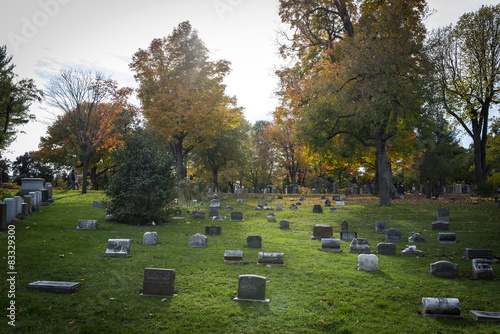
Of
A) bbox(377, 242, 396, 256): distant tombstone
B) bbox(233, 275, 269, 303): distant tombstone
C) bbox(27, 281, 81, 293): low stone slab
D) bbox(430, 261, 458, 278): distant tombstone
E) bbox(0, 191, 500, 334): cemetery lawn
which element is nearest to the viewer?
bbox(0, 191, 500, 334): cemetery lawn

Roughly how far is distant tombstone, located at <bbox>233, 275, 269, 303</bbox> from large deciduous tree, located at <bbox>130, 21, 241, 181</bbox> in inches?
863

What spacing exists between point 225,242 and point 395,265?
5496 millimetres

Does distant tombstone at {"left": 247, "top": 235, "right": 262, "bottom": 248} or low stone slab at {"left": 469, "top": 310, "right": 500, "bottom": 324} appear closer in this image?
low stone slab at {"left": 469, "top": 310, "right": 500, "bottom": 324}

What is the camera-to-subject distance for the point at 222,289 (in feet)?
22.8

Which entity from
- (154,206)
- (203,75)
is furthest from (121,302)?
(203,75)

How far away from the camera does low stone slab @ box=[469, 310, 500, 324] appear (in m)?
5.54

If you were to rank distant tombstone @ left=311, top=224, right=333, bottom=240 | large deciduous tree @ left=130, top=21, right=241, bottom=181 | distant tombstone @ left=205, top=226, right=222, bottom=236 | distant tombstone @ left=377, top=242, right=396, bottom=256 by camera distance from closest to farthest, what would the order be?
distant tombstone @ left=377, top=242, right=396, bottom=256 → distant tombstone @ left=311, top=224, right=333, bottom=240 → distant tombstone @ left=205, top=226, right=222, bottom=236 → large deciduous tree @ left=130, top=21, right=241, bottom=181

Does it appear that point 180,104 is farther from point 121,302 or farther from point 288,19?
point 121,302

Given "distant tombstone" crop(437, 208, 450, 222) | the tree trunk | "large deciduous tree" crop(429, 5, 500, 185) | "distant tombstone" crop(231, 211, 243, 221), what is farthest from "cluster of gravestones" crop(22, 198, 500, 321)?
"large deciduous tree" crop(429, 5, 500, 185)

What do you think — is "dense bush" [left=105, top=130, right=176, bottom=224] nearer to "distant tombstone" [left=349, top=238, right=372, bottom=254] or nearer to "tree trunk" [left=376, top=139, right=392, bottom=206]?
"distant tombstone" [left=349, top=238, right=372, bottom=254]

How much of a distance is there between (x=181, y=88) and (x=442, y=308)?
24884 millimetres

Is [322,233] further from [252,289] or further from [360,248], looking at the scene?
[252,289]

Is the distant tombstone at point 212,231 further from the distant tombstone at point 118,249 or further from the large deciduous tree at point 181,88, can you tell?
the large deciduous tree at point 181,88

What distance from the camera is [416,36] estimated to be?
20.6 meters
